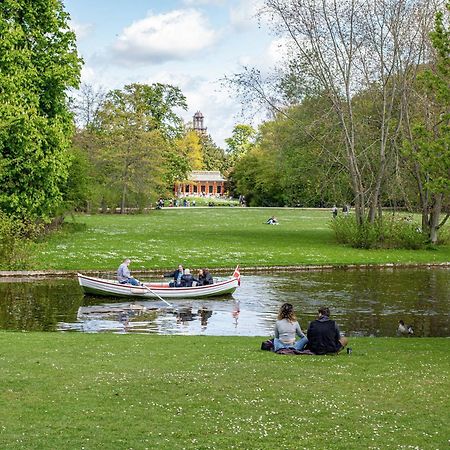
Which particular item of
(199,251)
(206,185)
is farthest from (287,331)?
(206,185)

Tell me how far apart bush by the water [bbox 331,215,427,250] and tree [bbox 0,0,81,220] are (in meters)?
18.7

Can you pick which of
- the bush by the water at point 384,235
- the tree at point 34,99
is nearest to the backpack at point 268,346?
the tree at point 34,99

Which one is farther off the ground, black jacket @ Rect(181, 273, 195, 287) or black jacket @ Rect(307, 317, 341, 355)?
black jacket @ Rect(307, 317, 341, 355)

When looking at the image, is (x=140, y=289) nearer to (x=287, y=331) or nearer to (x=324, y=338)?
(x=287, y=331)

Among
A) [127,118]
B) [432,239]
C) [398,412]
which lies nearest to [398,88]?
[432,239]

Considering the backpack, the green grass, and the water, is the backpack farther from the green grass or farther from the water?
the water

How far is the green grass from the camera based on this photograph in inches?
345

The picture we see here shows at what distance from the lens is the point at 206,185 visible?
181m

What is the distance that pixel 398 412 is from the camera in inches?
392

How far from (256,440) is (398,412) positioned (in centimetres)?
235

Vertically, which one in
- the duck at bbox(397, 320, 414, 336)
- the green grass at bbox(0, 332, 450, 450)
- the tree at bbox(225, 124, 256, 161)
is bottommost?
the duck at bbox(397, 320, 414, 336)

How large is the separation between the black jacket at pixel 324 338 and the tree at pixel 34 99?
29141 mm

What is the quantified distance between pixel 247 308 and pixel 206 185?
508 ft

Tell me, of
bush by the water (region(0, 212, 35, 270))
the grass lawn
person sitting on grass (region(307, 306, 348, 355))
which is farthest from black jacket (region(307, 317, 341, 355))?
the grass lawn
